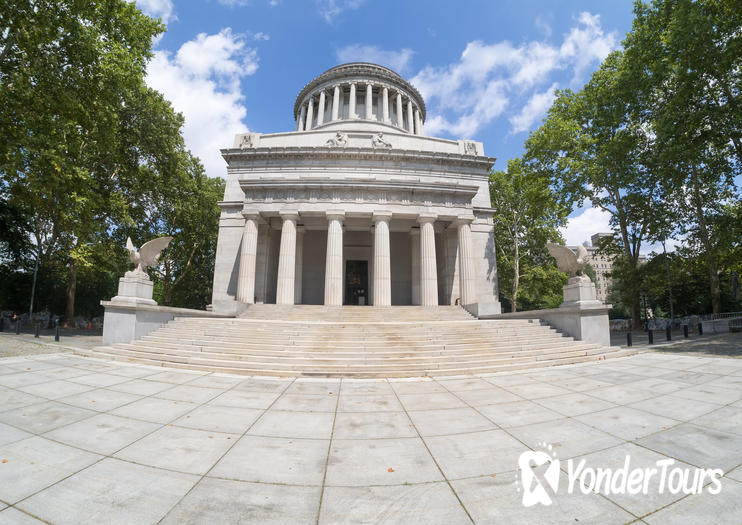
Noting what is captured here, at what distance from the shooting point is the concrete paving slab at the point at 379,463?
3.38m

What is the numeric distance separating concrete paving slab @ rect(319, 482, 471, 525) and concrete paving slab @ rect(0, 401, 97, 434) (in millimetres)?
4724

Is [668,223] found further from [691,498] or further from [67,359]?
[67,359]

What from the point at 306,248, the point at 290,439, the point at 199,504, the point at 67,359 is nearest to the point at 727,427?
the point at 290,439

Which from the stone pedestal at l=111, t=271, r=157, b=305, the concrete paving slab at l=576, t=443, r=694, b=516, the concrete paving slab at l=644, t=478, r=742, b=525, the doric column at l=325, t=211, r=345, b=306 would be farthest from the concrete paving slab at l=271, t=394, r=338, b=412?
the doric column at l=325, t=211, r=345, b=306

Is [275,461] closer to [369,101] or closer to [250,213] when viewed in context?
[250,213]

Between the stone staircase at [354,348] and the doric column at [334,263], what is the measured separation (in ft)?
23.5

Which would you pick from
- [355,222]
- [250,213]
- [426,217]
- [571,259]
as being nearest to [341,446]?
[571,259]

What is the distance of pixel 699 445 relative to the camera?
4066 mm

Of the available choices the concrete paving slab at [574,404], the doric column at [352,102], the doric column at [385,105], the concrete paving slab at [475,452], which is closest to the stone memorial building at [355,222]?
the doric column at [352,102]

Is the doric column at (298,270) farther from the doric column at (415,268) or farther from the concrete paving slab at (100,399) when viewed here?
the concrete paving slab at (100,399)

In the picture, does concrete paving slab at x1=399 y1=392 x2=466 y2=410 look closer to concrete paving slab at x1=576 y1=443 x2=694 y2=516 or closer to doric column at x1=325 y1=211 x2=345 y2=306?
concrete paving slab at x1=576 y1=443 x2=694 y2=516

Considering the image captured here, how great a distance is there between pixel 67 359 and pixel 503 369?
14.4 metres

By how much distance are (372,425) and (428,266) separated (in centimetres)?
1833

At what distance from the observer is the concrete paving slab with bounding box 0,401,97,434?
461 cm
